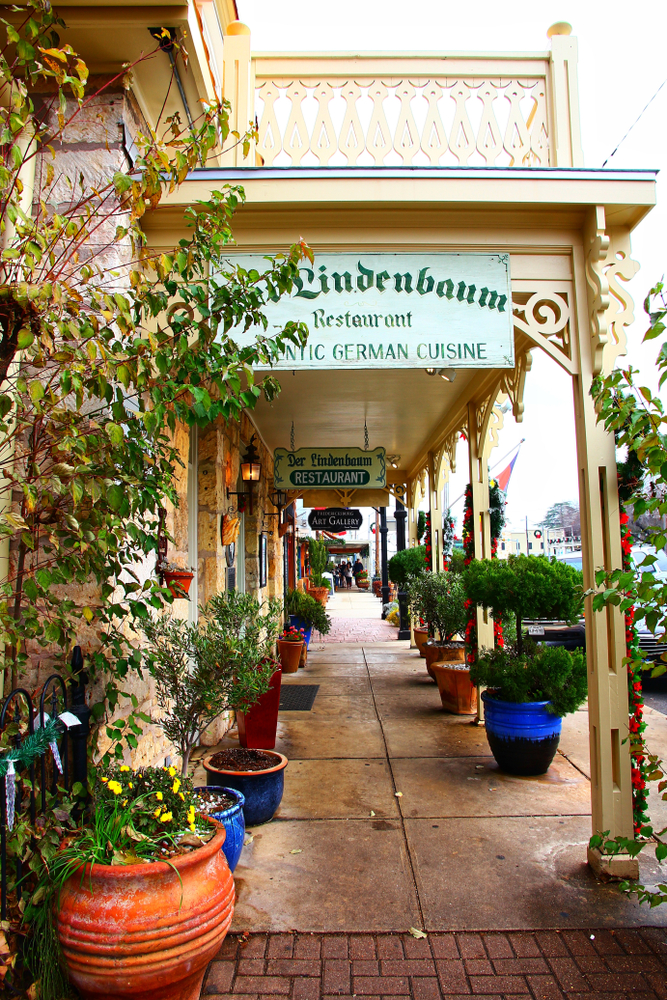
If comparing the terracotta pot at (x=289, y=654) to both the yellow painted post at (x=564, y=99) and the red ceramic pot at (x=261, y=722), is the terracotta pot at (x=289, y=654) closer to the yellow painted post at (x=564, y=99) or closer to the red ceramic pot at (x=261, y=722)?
the red ceramic pot at (x=261, y=722)

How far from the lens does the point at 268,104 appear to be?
12.9ft

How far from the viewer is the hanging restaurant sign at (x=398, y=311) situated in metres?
3.60

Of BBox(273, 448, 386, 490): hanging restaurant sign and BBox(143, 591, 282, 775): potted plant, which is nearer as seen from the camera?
BBox(143, 591, 282, 775): potted plant

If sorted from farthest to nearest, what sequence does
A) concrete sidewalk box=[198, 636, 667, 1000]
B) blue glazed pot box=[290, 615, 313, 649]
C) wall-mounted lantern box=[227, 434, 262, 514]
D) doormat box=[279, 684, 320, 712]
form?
blue glazed pot box=[290, 615, 313, 649], wall-mounted lantern box=[227, 434, 262, 514], doormat box=[279, 684, 320, 712], concrete sidewalk box=[198, 636, 667, 1000]

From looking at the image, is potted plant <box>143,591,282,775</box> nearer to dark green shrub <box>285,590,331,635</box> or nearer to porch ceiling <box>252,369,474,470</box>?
porch ceiling <box>252,369,474,470</box>

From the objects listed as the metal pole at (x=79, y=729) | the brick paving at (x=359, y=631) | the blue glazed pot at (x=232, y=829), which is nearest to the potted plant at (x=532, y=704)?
the blue glazed pot at (x=232, y=829)

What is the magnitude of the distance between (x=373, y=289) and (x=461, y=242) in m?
0.63

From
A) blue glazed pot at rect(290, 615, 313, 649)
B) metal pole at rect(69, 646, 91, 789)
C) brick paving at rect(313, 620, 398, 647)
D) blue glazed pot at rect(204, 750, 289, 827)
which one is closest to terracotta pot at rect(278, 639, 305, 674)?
blue glazed pot at rect(290, 615, 313, 649)

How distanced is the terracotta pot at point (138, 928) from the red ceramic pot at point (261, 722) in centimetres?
286

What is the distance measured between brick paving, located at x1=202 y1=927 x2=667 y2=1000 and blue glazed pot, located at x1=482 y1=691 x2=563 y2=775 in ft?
5.80

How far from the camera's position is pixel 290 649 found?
9.04 meters

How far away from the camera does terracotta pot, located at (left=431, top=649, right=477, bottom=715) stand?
6.64 meters

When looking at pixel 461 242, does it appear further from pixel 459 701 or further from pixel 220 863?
pixel 459 701

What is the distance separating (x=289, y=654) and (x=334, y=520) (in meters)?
4.00
